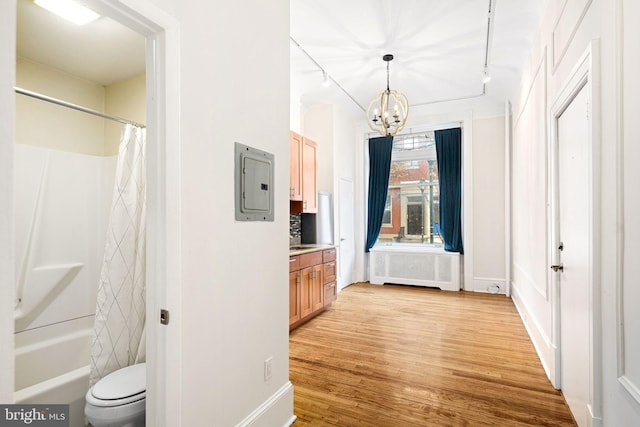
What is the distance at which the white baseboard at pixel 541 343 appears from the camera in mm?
2496

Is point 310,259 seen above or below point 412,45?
below

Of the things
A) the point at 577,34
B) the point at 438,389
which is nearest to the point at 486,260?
the point at 438,389

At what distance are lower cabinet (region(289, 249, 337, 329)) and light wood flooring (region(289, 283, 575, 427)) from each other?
15 cm

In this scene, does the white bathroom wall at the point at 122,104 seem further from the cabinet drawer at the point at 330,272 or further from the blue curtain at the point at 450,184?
the blue curtain at the point at 450,184

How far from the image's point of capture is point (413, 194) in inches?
250

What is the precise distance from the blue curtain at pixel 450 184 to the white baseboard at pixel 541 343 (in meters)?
1.65

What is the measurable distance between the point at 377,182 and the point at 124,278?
4941mm

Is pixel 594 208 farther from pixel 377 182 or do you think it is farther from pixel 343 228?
pixel 377 182

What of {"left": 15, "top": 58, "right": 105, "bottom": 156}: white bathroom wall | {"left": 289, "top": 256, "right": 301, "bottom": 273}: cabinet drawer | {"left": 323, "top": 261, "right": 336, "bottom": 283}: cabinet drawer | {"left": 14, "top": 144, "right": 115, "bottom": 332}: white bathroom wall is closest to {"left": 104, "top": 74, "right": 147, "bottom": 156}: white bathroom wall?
{"left": 15, "top": 58, "right": 105, "bottom": 156}: white bathroom wall

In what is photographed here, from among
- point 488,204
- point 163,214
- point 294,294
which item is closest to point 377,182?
point 488,204

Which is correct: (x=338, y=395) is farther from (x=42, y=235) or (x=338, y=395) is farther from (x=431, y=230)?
(x=431, y=230)

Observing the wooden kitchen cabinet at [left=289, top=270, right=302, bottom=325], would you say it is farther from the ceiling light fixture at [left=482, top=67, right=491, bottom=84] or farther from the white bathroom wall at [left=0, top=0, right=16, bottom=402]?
the ceiling light fixture at [left=482, top=67, right=491, bottom=84]

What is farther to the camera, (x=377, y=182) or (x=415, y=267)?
(x=377, y=182)

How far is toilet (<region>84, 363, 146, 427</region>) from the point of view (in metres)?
1.53
